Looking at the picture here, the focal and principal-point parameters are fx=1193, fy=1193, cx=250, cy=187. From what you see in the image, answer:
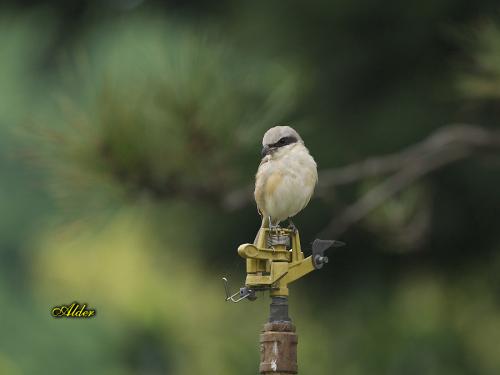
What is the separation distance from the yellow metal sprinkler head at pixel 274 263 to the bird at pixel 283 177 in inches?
→ 5.0

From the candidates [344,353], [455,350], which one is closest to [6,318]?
[344,353]

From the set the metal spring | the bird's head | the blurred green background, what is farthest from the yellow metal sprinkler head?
the blurred green background

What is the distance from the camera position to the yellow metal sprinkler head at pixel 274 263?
2.41 metres

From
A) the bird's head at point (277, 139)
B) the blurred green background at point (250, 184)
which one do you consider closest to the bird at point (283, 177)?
the bird's head at point (277, 139)

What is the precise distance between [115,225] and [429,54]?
143cm

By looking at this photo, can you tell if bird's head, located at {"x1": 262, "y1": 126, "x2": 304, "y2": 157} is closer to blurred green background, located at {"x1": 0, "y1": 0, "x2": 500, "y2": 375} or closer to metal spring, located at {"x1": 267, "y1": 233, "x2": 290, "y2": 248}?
metal spring, located at {"x1": 267, "y1": 233, "x2": 290, "y2": 248}

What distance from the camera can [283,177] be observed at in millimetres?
2639

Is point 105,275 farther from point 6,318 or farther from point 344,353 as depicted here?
point 344,353

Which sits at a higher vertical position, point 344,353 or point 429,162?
point 429,162

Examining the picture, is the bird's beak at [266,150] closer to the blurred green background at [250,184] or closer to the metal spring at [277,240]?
the metal spring at [277,240]

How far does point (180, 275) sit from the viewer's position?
4.45 meters

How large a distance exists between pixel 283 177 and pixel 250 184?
1.15 m

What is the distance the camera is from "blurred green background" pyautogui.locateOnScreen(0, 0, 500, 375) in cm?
352

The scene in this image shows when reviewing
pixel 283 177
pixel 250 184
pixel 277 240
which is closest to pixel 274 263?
pixel 277 240
